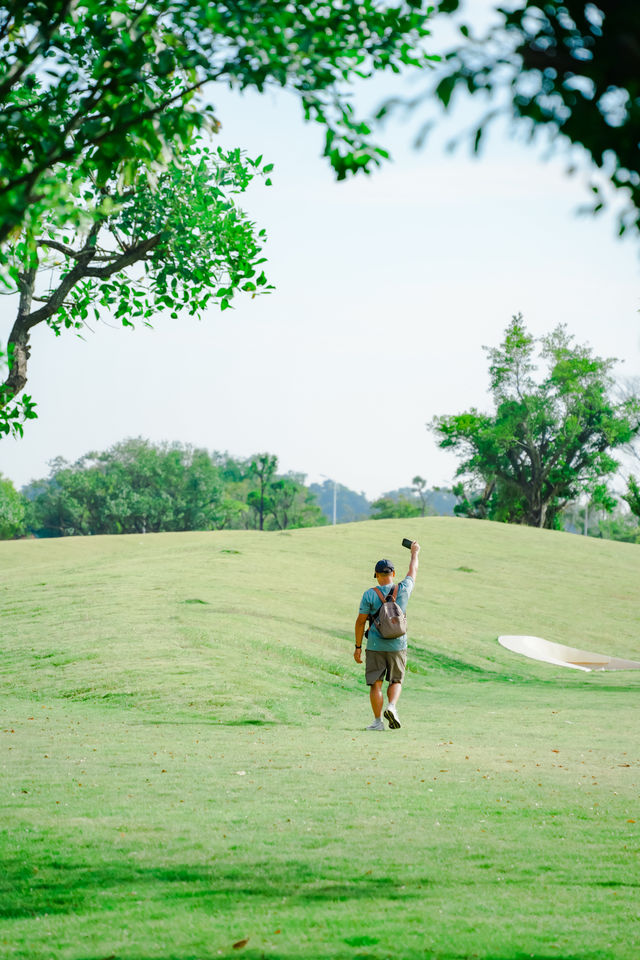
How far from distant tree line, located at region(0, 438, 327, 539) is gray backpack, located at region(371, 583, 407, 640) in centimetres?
7493

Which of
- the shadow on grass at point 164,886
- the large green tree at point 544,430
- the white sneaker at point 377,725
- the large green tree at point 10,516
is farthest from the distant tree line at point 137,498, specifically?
the shadow on grass at point 164,886

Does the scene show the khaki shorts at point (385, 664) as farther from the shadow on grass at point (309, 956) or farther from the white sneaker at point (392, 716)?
the shadow on grass at point (309, 956)

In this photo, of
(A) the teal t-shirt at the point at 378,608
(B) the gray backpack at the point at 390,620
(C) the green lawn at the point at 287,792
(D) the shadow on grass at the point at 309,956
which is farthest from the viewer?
(A) the teal t-shirt at the point at 378,608

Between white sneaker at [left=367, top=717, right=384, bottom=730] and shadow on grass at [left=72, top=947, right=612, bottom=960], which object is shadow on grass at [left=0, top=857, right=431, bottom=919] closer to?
shadow on grass at [left=72, top=947, right=612, bottom=960]

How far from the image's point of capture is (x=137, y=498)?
85.3 metres

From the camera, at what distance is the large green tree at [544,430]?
64938 mm

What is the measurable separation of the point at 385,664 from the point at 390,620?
0.67m

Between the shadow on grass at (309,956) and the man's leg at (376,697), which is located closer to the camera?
the shadow on grass at (309,956)

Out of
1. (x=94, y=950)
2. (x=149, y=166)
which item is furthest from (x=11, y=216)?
(x=94, y=950)

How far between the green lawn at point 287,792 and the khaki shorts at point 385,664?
2.71 ft

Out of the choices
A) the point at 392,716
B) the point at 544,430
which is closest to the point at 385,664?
the point at 392,716

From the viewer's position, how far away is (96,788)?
814 cm

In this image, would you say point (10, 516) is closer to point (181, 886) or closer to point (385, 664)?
point (385, 664)

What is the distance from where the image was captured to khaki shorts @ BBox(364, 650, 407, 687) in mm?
11273
